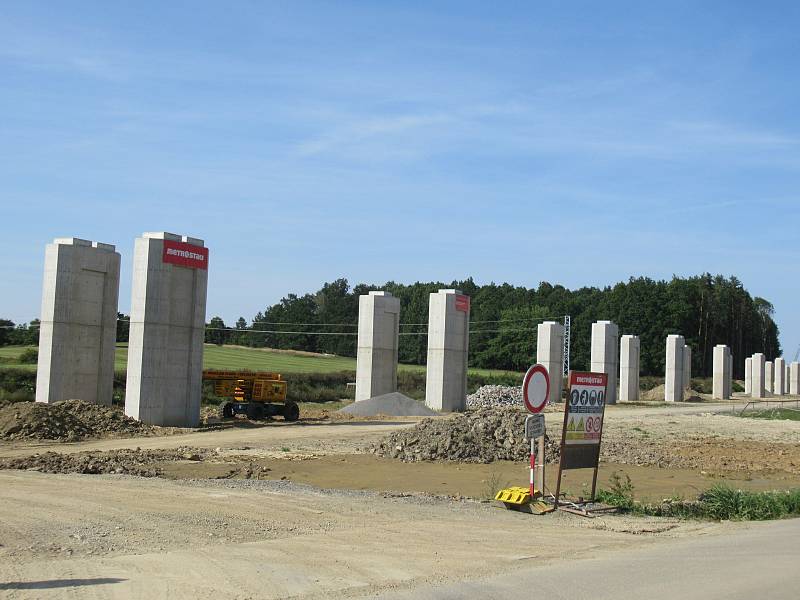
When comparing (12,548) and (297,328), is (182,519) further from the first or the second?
(297,328)

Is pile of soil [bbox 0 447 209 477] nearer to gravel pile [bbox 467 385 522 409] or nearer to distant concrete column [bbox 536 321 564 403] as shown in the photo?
gravel pile [bbox 467 385 522 409]

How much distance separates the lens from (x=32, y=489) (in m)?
Answer: 15.7

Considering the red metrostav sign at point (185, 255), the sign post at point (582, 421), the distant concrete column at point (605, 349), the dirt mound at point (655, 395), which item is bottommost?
the dirt mound at point (655, 395)

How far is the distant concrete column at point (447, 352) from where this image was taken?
167 ft

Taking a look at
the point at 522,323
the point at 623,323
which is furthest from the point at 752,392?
the point at 522,323

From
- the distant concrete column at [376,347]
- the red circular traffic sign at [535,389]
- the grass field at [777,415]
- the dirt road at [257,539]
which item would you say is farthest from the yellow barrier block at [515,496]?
the grass field at [777,415]

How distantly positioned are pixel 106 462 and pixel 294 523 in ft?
30.1

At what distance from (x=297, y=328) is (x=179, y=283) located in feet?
318

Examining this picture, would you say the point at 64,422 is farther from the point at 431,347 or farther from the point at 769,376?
the point at 769,376

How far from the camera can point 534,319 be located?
128 metres

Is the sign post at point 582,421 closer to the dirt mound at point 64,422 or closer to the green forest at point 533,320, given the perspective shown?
the dirt mound at point 64,422

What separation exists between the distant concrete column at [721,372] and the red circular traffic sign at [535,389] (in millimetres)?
84357

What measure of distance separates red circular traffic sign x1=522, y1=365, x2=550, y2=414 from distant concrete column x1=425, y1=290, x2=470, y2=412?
36.9 m

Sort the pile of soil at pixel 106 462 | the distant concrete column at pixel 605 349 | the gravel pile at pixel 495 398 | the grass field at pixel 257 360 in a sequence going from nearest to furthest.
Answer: the pile of soil at pixel 106 462, the gravel pile at pixel 495 398, the distant concrete column at pixel 605 349, the grass field at pixel 257 360
